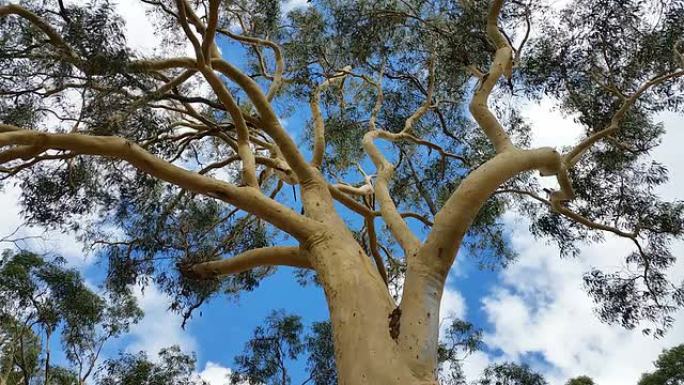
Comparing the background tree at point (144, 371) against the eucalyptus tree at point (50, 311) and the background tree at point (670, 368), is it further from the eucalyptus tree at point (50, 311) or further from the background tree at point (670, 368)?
the background tree at point (670, 368)

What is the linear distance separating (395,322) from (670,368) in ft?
30.4

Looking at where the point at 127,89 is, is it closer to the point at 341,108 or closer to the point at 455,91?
the point at 341,108

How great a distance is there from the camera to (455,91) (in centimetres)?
818

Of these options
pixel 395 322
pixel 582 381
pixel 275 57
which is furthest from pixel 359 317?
pixel 582 381

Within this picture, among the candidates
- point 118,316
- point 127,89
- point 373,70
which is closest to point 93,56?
point 127,89

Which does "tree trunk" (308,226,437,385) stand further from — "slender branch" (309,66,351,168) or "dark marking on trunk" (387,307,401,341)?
"slender branch" (309,66,351,168)

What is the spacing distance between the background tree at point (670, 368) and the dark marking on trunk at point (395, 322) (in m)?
9.21

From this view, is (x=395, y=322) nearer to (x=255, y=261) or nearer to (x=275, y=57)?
(x=255, y=261)

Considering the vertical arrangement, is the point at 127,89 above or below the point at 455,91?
below

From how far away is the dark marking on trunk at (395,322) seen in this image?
10.8 feet

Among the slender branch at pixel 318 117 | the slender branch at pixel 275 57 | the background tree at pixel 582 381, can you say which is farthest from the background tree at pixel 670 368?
the slender branch at pixel 275 57

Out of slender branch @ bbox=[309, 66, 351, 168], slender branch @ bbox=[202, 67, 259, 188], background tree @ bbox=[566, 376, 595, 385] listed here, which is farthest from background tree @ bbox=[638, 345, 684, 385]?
slender branch @ bbox=[202, 67, 259, 188]

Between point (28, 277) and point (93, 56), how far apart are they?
6.11m

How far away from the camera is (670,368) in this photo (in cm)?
1055
